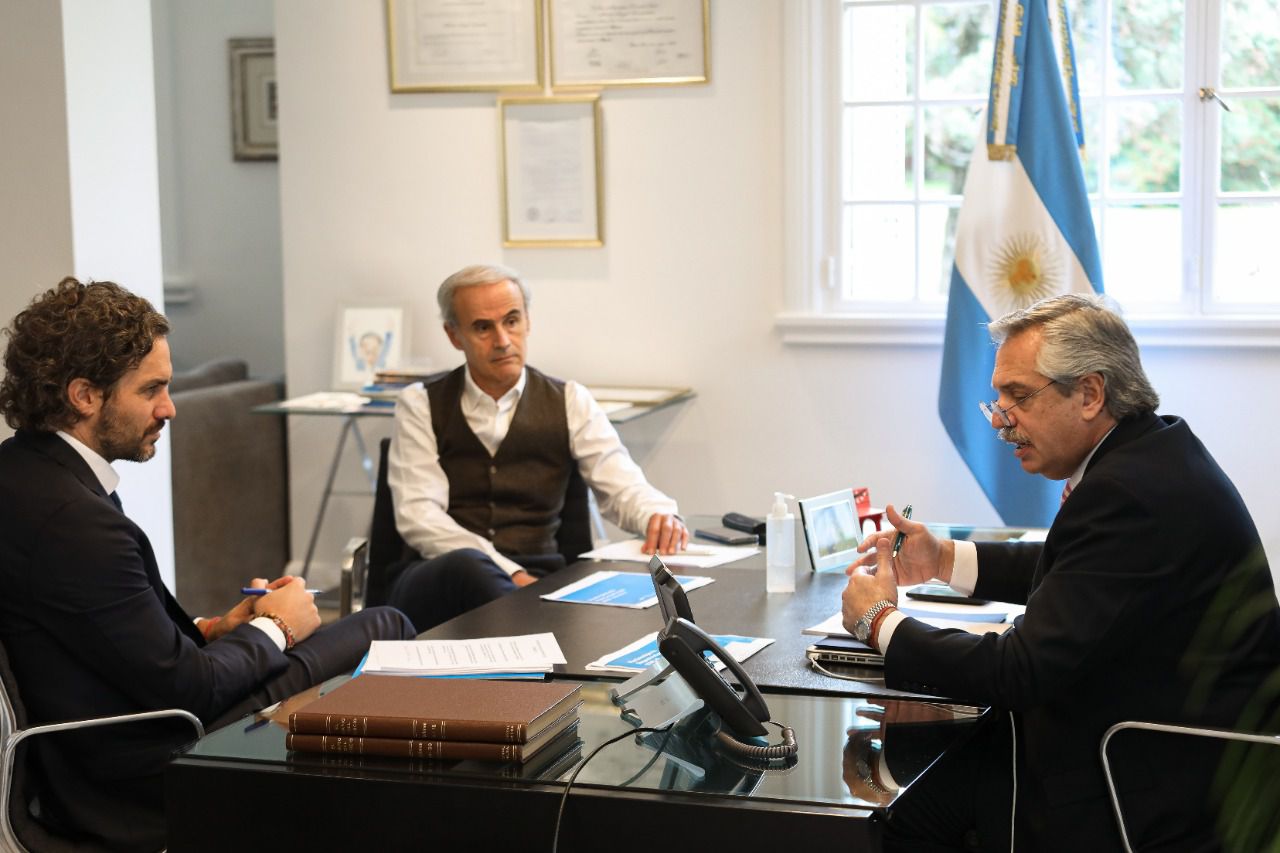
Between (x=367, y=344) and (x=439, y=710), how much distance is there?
Result: 11.5ft

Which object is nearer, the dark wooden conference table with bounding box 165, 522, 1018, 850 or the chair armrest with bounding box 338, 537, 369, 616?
the dark wooden conference table with bounding box 165, 522, 1018, 850

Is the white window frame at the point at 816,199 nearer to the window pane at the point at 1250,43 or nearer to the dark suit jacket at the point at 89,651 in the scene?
the window pane at the point at 1250,43

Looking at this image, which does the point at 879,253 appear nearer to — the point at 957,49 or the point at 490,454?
the point at 957,49

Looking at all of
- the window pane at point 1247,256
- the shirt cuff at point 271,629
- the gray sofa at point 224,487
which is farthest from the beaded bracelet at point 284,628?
the window pane at point 1247,256

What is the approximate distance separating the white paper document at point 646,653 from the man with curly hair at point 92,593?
0.60 metres

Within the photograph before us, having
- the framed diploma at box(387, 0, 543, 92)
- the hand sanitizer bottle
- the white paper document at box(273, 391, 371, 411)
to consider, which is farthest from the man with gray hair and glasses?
the framed diploma at box(387, 0, 543, 92)

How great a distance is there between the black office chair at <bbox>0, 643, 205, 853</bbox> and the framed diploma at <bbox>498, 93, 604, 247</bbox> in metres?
3.08

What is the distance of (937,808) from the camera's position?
2150 mm

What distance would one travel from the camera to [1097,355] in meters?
2.06

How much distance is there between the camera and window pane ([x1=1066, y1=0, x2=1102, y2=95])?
455cm

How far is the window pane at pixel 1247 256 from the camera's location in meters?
4.46

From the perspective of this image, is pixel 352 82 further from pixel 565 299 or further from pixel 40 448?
pixel 40 448

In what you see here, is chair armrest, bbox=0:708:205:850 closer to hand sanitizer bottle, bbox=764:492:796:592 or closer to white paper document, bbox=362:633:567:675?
white paper document, bbox=362:633:567:675

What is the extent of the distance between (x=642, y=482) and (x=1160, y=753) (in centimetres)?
191
